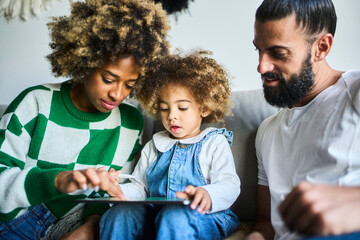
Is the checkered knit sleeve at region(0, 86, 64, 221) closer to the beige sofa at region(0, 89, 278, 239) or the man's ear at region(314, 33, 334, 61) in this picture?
the beige sofa at region(0, 89, 278, 239)

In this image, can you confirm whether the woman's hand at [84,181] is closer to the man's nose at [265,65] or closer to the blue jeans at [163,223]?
the blue jeans at [163,223]

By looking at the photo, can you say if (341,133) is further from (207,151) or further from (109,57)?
(109,57)

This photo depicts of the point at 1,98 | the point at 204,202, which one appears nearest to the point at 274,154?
the point at 204,202

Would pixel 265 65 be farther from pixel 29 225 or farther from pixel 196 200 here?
pixel 29 225

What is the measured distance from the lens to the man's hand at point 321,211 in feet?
1.62

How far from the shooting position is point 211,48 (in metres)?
1.81

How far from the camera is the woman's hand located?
2.93 feet

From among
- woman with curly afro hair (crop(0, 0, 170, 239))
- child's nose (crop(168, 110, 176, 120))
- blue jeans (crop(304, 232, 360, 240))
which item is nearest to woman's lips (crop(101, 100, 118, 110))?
woman with curly afro hair (crop(0, 0, 170, 239))

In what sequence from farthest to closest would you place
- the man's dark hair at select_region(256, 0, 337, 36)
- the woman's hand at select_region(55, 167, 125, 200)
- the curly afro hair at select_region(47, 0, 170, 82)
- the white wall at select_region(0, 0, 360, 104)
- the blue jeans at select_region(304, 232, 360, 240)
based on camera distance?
→ the white wall at select_region(0, 0, 360, 104) → the curly afro hair at select_region(47, 0, 170, 82) → the man's dark hair at select_region(256, 0, 337, 36) → the woman's hand at select_region(55, 167, 125, 200) → the blue jeans at select_region(304, 232, 360, 240)

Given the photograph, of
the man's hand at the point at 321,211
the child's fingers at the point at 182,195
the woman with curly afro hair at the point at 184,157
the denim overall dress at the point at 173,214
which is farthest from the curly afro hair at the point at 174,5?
the man's hand at the point at 321,211

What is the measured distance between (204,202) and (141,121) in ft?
2.25

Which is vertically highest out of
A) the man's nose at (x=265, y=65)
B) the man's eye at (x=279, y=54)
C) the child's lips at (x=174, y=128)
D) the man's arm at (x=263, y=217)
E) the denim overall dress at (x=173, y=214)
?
A: the man's eye at (x=279, y=54)

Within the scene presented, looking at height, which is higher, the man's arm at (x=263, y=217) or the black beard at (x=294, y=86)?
Result: the black beard at (x=294, y=86)

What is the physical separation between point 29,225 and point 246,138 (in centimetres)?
95
